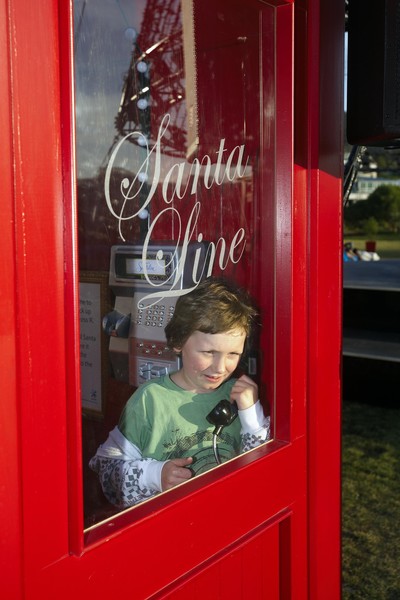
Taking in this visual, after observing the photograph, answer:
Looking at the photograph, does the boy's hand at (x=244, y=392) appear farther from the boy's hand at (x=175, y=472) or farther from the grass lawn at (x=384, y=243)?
the grass lawn at (x=384, y=243)

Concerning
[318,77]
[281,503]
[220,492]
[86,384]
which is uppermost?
[318,77]

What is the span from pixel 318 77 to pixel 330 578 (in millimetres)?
1549

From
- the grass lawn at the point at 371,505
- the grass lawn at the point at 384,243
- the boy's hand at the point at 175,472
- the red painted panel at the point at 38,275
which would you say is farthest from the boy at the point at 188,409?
the grass lawn at the point at 384,243

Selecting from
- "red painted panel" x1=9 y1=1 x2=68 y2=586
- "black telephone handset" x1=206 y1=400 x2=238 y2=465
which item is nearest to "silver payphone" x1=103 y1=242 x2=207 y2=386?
"black telephone handset" x1=206 y1=400 x2=238 y2=465

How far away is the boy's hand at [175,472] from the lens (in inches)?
60.8

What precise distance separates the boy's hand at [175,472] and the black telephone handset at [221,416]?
0.35 ft

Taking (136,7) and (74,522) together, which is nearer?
(74,522)

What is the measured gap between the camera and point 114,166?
1.42 metres

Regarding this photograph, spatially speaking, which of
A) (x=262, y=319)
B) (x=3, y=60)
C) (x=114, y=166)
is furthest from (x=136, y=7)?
(x=262, y=319)

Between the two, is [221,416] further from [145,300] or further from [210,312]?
[145,300]

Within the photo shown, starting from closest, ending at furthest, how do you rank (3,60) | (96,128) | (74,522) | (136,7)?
1. (3,60)
2. (74,522)
3. (96,128)
4. (136,7)

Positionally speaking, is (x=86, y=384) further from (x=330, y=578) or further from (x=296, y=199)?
(x=330, y=578)

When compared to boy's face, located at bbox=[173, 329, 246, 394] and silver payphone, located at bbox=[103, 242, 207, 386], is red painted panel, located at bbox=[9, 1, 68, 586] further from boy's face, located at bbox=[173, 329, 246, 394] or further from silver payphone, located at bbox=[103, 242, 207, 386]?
boy's face, located at bbox=[173, 329, 246, 394]

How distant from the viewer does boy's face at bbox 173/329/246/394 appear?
5.40ft
